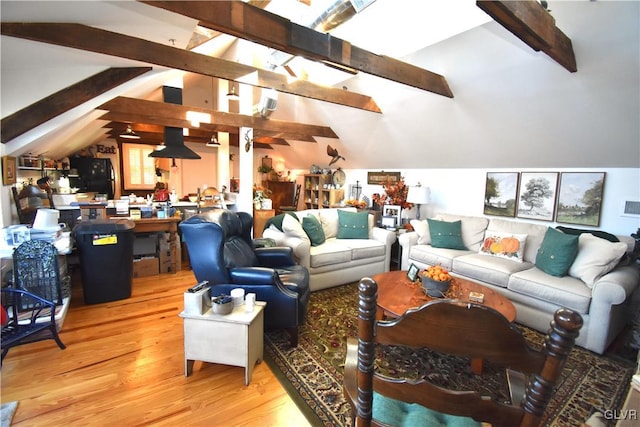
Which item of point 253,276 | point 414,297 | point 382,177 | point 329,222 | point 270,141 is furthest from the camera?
point 270,141

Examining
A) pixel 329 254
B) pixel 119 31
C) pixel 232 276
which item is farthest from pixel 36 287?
pixel 329 254

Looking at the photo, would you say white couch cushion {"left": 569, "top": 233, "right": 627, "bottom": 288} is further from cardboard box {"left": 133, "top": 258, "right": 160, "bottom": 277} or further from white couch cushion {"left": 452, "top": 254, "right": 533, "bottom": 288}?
cardboard box {"left": 133, "top": 258, "right": 160, "bottom": 277}

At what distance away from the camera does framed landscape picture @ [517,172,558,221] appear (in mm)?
3562

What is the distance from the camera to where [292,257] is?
320 cm

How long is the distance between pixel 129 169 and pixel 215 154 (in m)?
2.31

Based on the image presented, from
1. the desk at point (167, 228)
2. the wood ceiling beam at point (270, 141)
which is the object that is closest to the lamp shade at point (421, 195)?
the desk at point (167, 228)

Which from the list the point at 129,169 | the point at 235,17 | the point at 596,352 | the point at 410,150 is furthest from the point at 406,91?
the point at 129,169

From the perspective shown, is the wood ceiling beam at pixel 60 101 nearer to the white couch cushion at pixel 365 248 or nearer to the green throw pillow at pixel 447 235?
the white couch cushion at pixel 365 248

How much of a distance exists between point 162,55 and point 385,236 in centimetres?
338

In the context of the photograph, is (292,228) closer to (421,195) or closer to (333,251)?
(333,251)

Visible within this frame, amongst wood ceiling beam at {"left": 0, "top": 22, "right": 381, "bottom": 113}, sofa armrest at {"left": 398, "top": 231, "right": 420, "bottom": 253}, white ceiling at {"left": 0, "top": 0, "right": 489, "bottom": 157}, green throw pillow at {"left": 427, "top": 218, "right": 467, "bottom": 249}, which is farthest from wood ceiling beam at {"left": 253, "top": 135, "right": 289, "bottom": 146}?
green throw pillow at {"left": 427, "top": 218, "right": 467, "bottom": 249}

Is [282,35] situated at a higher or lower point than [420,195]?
higher

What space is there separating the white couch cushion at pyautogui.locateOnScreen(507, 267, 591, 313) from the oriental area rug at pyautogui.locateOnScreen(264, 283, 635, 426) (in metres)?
0.38

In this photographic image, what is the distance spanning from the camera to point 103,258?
3068mm
